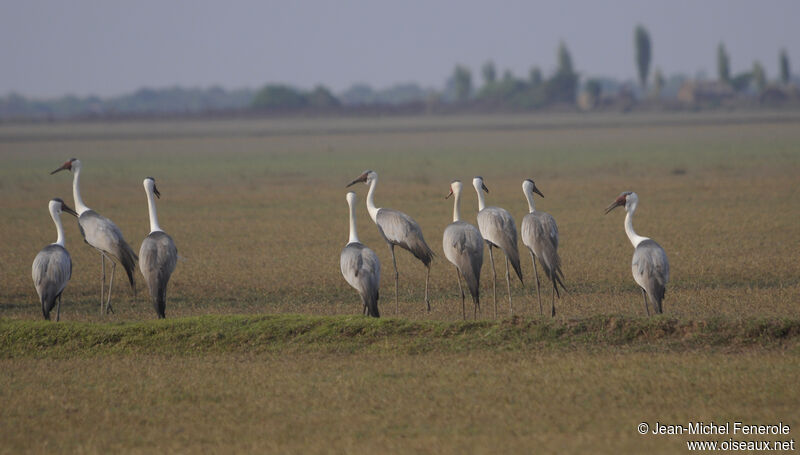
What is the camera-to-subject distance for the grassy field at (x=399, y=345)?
804 centimetres

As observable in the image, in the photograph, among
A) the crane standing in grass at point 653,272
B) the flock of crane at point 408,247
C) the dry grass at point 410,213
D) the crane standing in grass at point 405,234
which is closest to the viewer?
the crane standing in grass at point 653,272

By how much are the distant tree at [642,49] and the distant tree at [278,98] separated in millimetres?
48195

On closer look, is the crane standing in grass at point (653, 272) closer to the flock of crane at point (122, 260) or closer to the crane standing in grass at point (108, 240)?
the flock of crane at point (122, 260)

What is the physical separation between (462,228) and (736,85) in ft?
446

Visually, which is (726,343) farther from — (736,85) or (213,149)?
(736,85)

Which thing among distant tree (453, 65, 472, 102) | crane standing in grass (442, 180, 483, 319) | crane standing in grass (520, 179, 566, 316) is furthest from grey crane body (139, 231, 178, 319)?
distant tree (453, 65, 472, 102)

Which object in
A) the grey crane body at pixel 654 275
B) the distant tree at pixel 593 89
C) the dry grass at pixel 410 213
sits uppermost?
the distant tree at pixel 593 89

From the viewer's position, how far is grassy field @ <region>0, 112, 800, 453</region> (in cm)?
804

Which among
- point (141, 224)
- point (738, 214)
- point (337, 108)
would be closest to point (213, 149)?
point (141, 224)

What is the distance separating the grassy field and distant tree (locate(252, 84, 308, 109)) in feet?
353

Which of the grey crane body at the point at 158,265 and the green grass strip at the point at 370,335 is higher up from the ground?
the grey crane body at the point at 158,265

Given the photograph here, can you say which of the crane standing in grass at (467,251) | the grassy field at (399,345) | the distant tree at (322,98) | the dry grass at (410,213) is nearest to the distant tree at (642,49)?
the distant tree at (322,98)

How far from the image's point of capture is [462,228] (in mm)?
12320

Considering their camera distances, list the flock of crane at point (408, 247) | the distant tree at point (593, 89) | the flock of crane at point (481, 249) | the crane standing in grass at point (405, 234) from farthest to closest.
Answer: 1. the distant tree at point (593, 89)
2. the crane standing in grass at point (405, 234)
3. the flock of crane at point (408, 247)
4. the flock of crane at point (481, 249)
